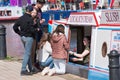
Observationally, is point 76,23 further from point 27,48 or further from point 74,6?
point 74,6

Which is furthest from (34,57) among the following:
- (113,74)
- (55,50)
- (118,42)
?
(113,74)

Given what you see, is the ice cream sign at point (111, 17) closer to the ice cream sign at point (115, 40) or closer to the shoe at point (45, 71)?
the ice cream sign at point (115, 40)

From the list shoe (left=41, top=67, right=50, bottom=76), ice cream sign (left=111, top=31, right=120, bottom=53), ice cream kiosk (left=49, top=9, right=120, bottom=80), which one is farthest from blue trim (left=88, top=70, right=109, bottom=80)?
shoe (left=41, top=67, right=50, bottom=76)

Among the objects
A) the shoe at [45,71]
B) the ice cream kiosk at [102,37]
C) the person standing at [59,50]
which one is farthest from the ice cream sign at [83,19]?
the shoe at [45,71]

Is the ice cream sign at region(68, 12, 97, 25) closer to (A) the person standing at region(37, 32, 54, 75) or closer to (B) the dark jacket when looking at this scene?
(A) the person standing at region(37, 32, 54, 75)

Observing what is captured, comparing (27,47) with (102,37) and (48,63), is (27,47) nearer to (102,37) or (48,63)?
(48,63)

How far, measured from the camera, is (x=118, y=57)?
6.62 meters

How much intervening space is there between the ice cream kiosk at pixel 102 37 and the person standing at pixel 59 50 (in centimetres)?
68

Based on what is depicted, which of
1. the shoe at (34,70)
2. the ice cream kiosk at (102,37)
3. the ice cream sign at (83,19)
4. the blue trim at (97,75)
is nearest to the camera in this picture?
the ice cream kiosk at (102,37)

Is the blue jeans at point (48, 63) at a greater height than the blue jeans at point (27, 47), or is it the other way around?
the blue jeans at point (27, 47)

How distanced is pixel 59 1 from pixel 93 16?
2401 cm

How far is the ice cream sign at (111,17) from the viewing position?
780 cm

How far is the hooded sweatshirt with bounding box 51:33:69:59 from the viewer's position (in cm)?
965

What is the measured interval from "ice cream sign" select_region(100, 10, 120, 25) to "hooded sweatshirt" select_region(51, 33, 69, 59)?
1.58m
